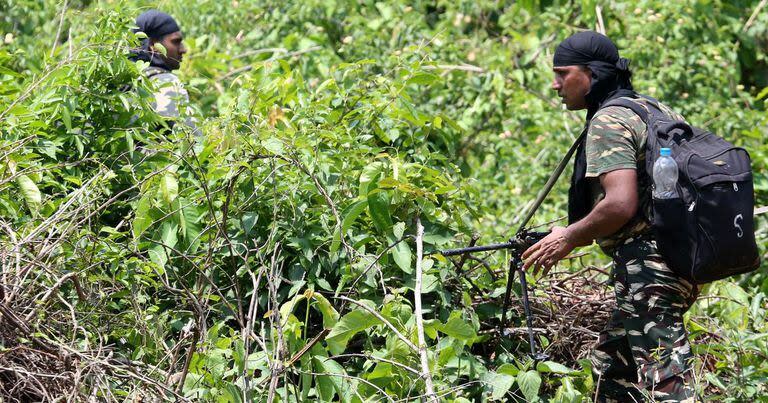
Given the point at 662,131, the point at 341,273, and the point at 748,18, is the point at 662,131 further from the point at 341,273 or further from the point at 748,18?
the point at 748,18

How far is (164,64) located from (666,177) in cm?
300

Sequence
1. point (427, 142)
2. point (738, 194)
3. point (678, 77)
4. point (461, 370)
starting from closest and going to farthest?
point (738, 194) < point (461, 370) < point (427, 142) < point (678, 77)

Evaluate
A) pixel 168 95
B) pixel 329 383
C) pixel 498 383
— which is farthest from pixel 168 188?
pixel 498 383

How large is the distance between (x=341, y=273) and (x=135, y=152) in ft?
3.79

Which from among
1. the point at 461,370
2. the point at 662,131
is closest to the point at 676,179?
the point at 662,131

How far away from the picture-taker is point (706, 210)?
3453 mm

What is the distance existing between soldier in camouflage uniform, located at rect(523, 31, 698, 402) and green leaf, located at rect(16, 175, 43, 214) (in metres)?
1.84

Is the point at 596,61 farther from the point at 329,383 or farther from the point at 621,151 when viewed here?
the point at 329,383

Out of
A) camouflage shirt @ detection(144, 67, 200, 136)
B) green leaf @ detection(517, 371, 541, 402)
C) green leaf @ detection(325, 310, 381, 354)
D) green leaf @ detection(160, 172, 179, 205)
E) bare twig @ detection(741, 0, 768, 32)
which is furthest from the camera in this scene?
bare twig @ detection(741, 0, 768, 32)

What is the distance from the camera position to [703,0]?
8.19m

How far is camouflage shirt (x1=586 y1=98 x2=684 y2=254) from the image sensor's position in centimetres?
355

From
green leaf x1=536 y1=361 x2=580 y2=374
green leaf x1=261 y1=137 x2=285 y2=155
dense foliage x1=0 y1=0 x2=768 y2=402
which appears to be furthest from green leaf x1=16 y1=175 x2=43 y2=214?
green leaf x1=536 y1=361 x2=580 y2=374

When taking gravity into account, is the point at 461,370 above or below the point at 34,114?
below

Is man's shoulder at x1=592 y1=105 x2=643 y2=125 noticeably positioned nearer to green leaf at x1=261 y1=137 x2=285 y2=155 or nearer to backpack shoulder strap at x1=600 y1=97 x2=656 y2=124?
backpack shoulder strap at x1=600 y1=97 x2=656 y2=124
